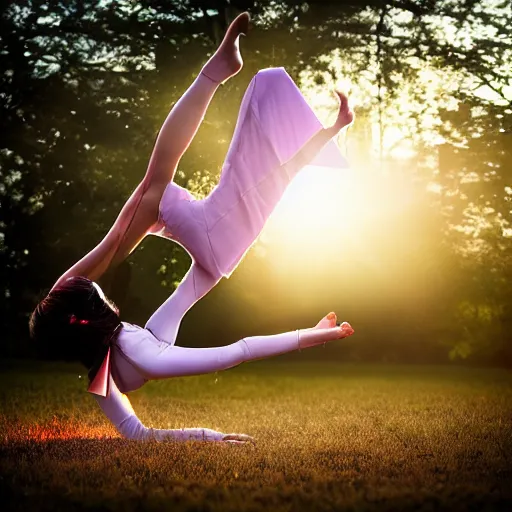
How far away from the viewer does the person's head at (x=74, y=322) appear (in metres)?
3.58

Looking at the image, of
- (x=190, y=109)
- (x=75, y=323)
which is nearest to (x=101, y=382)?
(x=75, y=323)

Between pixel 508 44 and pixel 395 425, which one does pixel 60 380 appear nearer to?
pixel 395 425

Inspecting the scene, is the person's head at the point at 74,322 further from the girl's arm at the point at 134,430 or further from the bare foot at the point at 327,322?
the bare foot at the point at 327,322

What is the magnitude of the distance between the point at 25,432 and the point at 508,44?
26.6 feet

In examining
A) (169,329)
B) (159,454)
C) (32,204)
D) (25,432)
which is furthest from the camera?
(32,204)

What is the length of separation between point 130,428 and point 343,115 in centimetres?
199

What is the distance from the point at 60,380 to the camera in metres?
9.47

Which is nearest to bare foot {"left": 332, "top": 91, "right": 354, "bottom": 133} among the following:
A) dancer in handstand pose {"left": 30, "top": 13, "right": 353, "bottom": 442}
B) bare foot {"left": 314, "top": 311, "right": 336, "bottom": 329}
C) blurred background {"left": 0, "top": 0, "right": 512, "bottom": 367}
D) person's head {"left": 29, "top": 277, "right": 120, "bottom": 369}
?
dancer in handstand pose {"left": 30, "top": 13, "right": 353, "bottom": 442}

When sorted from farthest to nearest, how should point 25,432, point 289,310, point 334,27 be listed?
point 289,310 < point 334,27 < point 25,432

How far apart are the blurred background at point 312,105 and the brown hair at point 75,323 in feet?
18.2

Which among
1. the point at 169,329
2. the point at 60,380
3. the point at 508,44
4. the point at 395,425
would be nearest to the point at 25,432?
the point at 169,329

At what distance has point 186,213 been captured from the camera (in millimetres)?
3629

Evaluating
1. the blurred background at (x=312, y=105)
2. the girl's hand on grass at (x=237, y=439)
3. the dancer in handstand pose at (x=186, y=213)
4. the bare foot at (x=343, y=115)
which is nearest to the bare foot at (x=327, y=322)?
the dancer in handstand pose at (x=186, y=213)

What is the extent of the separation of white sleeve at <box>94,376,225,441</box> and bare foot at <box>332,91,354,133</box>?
5.63ft
